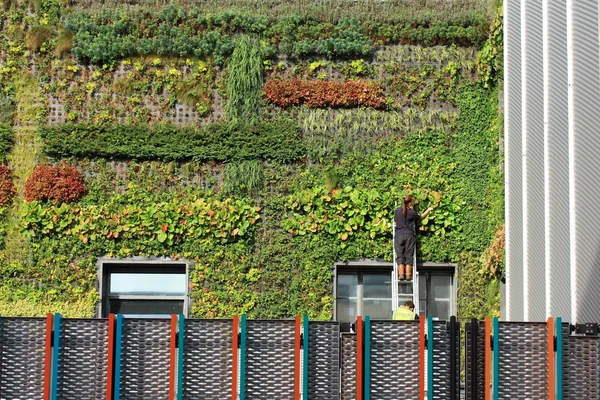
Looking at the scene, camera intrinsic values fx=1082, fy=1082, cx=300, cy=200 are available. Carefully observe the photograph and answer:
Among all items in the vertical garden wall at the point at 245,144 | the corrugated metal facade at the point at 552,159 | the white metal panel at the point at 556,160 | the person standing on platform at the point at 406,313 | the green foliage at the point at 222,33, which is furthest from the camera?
the green foliage at the point at 222,33

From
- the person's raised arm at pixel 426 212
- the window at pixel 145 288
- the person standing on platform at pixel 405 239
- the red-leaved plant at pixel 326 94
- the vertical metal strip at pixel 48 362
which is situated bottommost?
the vertical metal strip at pixel 48 362

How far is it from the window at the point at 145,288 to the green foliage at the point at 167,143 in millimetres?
1918

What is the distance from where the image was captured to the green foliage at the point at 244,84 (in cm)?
1875

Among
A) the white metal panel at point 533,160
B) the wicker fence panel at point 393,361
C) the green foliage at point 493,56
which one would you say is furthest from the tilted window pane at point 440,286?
the wicker fence panel at point 393,361

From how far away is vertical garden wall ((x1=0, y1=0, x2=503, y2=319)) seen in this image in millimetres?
18250

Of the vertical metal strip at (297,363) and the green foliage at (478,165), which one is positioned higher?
the green foliage at (478,165)

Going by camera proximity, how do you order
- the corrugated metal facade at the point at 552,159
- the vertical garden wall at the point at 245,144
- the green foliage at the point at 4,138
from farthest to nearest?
the green foliage at the point at 4,138 < the vertical garden wall at the point at 245,144 < the corrugated metal facade at the point at 552,159

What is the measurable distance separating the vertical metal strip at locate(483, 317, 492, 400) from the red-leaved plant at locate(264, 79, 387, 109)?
315 inches

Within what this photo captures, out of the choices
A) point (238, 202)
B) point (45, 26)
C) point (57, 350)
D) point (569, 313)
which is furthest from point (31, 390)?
point (45, 26)

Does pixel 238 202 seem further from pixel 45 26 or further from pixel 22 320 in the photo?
pixel 22 320

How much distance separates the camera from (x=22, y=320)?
11.4 metres

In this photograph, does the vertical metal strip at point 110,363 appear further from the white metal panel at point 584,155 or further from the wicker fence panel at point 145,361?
the white metal panel at point 584,155

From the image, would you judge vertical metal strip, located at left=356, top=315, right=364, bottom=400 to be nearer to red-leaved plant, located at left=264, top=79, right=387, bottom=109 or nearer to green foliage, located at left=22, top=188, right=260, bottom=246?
green foliage, located at left=22, top=188, right=260, bottom=246

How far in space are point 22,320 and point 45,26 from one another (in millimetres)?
8878
